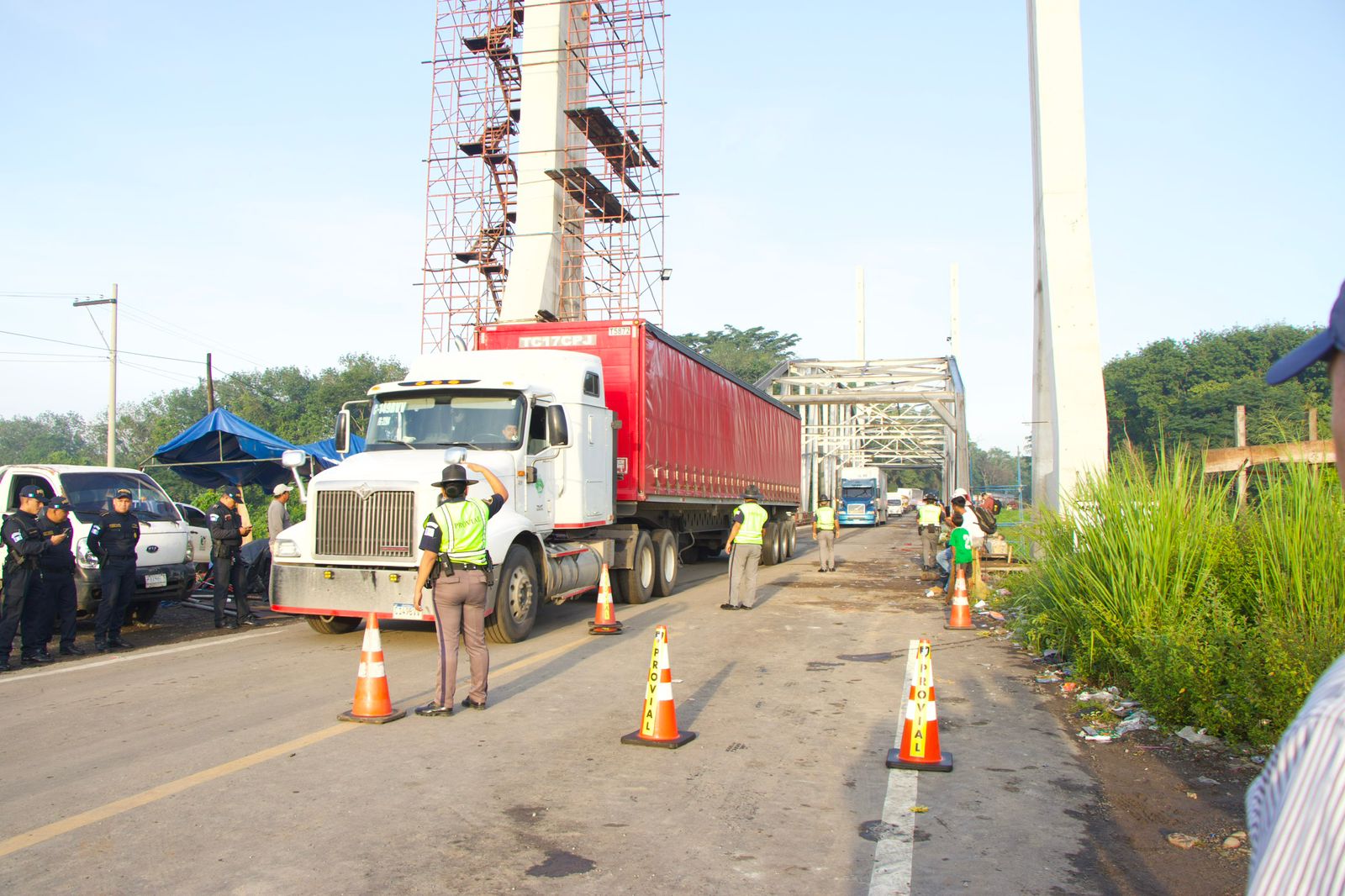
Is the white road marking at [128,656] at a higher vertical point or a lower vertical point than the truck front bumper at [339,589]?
lower

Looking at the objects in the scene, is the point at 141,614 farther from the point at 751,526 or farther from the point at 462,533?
the point at 462,533

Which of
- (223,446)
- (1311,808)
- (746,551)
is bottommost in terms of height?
(746,551)

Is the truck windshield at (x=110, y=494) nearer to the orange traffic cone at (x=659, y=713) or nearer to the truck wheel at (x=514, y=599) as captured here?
the truck wheel at (x=514, y=599)

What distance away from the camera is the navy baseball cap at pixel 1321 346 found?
1169 mm

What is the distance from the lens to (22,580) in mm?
10281

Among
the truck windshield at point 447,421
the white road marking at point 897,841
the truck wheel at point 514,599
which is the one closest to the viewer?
the white road marking at point 897,841

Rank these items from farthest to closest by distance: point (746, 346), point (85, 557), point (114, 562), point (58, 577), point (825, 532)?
1. point (746, 346)
2. point (825, 532)
3. point (85, 557)
4. point (114, 562)
5. point (58, 577)

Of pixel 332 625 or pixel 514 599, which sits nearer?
pixel 514 599

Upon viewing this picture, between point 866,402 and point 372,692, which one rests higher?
point 866,402

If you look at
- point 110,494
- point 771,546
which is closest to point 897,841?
point 110,494

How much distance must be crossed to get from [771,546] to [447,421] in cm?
1393

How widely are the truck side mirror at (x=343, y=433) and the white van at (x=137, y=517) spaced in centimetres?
269

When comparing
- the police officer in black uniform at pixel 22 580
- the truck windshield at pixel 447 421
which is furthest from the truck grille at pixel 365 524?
the police officer in black uniform at pixel 22 580

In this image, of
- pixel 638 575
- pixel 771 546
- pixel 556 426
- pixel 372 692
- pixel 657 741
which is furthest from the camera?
pixel 771 546
